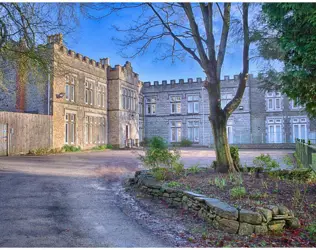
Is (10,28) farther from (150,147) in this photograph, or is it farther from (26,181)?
(150,147)

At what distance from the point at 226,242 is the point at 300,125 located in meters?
27.5

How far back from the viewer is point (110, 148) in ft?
80.9

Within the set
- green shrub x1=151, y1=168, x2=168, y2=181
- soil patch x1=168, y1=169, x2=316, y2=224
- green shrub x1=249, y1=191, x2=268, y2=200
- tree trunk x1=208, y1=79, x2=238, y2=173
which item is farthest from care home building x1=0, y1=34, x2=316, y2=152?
green shrub x1=249, y1=191, x2=268, y2=200

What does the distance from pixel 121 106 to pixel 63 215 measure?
21.2 meters

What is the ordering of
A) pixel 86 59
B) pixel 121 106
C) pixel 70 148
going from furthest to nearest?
1. pixel 121 106
2. pixel 86 59
3. pixel 70 148

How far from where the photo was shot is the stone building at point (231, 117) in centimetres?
2839

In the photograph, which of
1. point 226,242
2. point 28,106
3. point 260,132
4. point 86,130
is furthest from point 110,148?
point 226,242

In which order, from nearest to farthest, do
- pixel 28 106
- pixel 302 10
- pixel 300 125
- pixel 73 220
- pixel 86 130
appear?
pixel 302 10
pixel 73 220
pixel 28 106
pixel 86 130
pixel 300 125

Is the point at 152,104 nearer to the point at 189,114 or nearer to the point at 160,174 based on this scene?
the point at 189,114

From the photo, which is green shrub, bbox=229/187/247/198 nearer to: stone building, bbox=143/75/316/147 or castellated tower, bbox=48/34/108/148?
castellated tower, bbox=48/34/108/148

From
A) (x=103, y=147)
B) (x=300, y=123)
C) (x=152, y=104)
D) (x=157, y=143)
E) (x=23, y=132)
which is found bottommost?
(x=103, y=147)

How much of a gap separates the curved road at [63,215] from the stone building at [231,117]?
2348 centimetres

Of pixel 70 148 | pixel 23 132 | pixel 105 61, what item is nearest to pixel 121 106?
pixel 105 61

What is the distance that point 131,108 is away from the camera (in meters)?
28.3
